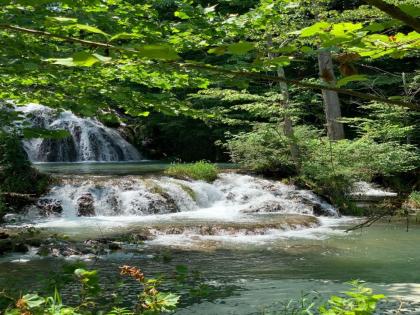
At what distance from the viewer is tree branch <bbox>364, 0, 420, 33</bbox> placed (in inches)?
28.4

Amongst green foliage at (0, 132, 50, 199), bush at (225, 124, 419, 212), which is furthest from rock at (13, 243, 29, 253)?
bush at (225, 124, 419, 212)

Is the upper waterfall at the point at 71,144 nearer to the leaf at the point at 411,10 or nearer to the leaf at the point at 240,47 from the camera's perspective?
the leaf at the point at 240,47

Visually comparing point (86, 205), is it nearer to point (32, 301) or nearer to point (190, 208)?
point (190, 208)

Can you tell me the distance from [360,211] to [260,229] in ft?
13.1

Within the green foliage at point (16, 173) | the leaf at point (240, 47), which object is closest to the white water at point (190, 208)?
the green foliage at point (16, 173)

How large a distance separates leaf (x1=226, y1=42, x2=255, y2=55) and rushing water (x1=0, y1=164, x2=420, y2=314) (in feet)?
10.0

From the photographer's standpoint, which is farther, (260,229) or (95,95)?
(260,229)

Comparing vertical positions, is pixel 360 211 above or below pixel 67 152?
below

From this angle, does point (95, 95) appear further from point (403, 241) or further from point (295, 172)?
point (295, 172)

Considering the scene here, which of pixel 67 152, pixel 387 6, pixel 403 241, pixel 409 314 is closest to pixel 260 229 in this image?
pixel 403 241

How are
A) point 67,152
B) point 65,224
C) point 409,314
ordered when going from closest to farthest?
point 409,314
point 65,224
point 67,152

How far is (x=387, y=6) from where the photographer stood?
735 mm

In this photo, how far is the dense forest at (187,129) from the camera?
1072mm

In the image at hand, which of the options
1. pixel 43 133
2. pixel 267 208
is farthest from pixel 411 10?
pixel 267 208
